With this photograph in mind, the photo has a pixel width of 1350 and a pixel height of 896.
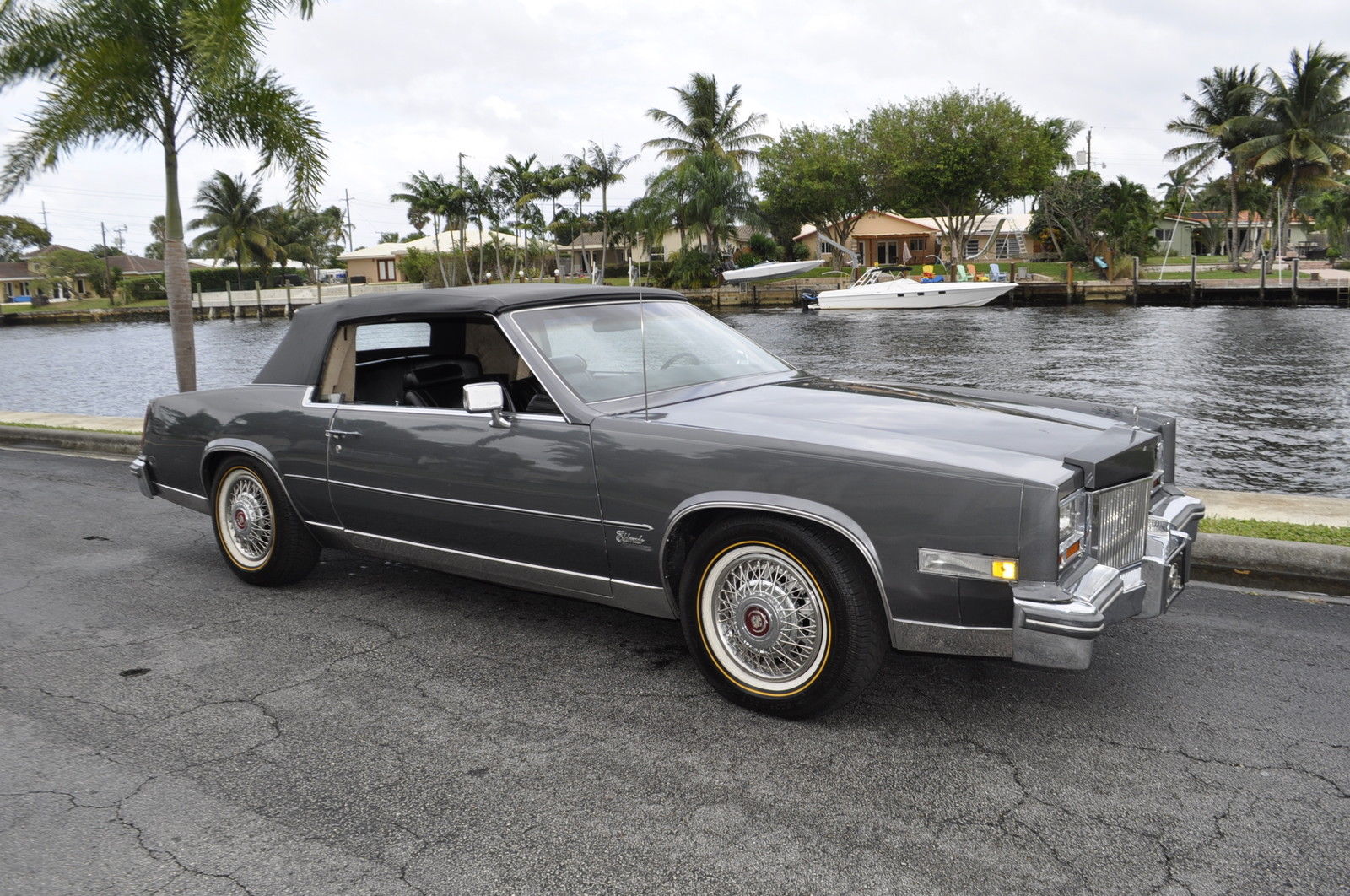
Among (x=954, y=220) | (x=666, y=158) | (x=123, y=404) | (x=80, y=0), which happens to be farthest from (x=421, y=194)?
(x=80, y=0)

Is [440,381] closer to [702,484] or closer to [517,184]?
[702,484]

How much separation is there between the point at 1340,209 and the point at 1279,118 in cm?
2562

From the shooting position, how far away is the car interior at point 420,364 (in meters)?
5.00

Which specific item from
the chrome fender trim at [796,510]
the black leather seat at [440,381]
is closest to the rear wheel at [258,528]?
the black leather seat at [440,381]

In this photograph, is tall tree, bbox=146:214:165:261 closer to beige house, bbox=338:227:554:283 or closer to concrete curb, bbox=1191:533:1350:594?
beige house, bbox=338:227:554:283

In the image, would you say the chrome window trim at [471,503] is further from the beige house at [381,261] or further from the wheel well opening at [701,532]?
the beige house at [381,261]

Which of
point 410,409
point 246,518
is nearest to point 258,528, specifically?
point 246,518

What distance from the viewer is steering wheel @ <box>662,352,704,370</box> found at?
4.64m

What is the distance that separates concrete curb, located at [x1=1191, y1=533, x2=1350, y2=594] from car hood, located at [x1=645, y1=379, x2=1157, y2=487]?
1.65 metres

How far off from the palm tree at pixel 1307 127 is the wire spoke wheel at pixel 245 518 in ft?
195

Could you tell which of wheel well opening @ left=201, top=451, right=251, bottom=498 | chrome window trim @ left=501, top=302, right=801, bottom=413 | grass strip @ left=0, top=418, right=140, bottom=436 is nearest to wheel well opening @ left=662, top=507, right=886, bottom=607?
chrome window trim @ left=501, top=302, right=801, bottom=413

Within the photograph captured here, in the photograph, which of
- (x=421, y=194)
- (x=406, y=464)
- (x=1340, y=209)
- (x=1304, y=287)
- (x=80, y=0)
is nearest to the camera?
(x=406, y=464)

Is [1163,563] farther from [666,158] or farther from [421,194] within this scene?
[421,194]

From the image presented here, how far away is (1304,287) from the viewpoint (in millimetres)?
43625
